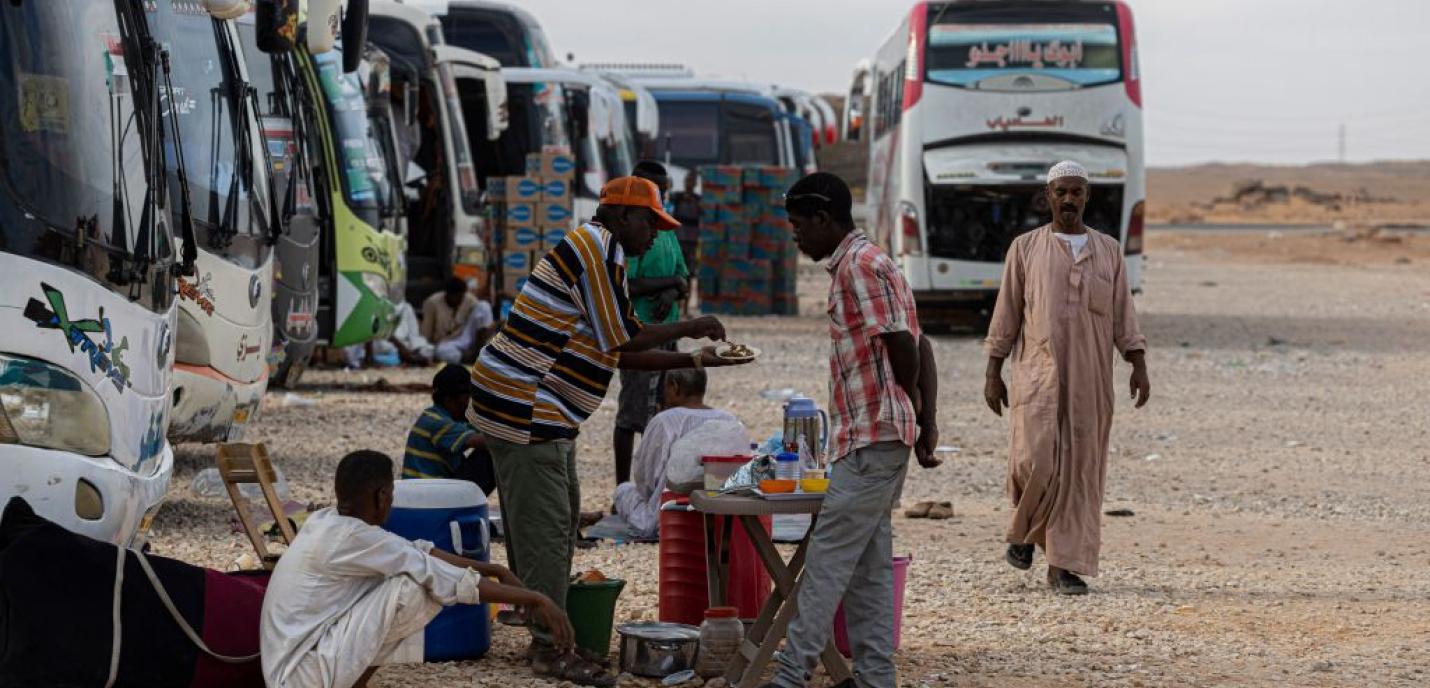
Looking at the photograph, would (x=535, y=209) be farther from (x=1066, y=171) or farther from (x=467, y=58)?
(x=1066, y=171)

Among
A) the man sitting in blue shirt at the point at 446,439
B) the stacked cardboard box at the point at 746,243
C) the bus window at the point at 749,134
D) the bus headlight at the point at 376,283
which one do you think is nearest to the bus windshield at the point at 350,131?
the bus headlight at the point at 376,283

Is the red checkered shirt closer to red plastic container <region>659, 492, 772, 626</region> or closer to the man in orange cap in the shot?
the man in orange cap

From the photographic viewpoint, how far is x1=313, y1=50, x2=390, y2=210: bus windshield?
49.3 ft

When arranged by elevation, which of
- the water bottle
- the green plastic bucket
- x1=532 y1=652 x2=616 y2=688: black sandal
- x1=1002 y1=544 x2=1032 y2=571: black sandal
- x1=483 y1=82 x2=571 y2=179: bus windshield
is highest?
x1=483 y1=82 x2=571 y2=179: bus windshield

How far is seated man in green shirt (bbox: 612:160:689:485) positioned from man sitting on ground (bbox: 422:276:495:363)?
7.79m

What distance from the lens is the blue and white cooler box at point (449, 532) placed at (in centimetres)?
670

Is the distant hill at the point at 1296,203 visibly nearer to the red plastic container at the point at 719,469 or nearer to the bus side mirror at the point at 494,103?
the bus side mirror at the point at 494,103

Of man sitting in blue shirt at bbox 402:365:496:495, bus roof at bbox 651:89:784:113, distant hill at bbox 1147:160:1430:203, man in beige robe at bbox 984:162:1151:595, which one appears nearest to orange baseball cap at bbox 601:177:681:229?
man sitting in blue shirt at bbox 402:365:496:495

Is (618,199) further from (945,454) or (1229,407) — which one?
(1229,407)

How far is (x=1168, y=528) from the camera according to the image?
10.2 metres

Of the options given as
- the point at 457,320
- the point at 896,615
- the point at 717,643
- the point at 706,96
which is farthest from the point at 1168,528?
the point at 706,96

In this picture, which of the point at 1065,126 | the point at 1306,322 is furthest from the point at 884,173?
the point at 1306,322

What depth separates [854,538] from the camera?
608 cm

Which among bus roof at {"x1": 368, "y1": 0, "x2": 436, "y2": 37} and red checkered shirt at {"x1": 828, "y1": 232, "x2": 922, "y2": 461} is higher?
bus roof at {"x1": 368, "y1": 0, "x2": 436, "y2": 37}
